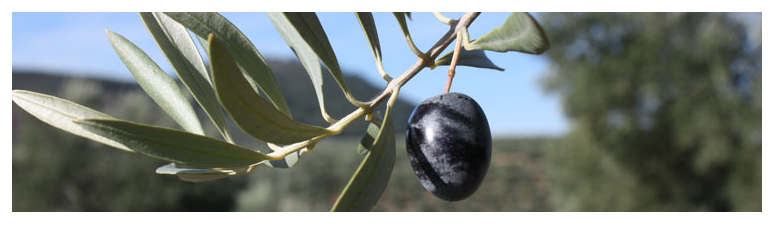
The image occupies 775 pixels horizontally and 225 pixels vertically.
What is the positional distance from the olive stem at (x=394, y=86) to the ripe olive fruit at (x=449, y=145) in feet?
0.12

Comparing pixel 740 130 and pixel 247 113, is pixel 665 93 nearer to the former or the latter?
pixel 740 130

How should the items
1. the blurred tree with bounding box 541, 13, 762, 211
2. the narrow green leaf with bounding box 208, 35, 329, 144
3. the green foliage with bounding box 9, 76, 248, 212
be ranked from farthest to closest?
the blurred tree with bounding box 541, 13, 762, 211
the green foliage with bounding box 9, 76, 248, 212
the narrow green leaf with bounding box 208, 35, 329, 144

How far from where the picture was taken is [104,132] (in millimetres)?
258

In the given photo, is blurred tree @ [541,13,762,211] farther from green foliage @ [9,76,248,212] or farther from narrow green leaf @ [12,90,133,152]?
narrow green leaf @ [12,90,133,152]

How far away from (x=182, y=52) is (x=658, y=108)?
8.43 metres

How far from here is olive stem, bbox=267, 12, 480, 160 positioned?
0.33m

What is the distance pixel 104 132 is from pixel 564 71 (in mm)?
8578

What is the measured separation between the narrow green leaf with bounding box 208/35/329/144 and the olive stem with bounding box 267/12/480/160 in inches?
0.6

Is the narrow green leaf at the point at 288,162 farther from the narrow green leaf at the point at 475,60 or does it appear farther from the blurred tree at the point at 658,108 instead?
the blurred tree at the point at 658,108

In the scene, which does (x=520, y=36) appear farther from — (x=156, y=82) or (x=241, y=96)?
(x=156, y=82)

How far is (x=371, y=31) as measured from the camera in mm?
368

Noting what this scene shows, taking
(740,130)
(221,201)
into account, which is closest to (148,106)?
(221,201)

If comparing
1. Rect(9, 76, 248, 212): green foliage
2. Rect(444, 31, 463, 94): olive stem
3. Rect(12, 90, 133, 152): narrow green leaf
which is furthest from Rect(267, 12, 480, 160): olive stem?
Rect(9, 76, 248, 212): green foliage

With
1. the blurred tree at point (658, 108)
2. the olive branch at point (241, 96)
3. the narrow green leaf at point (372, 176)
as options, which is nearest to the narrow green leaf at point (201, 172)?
the olive branch at point (241, 96)
